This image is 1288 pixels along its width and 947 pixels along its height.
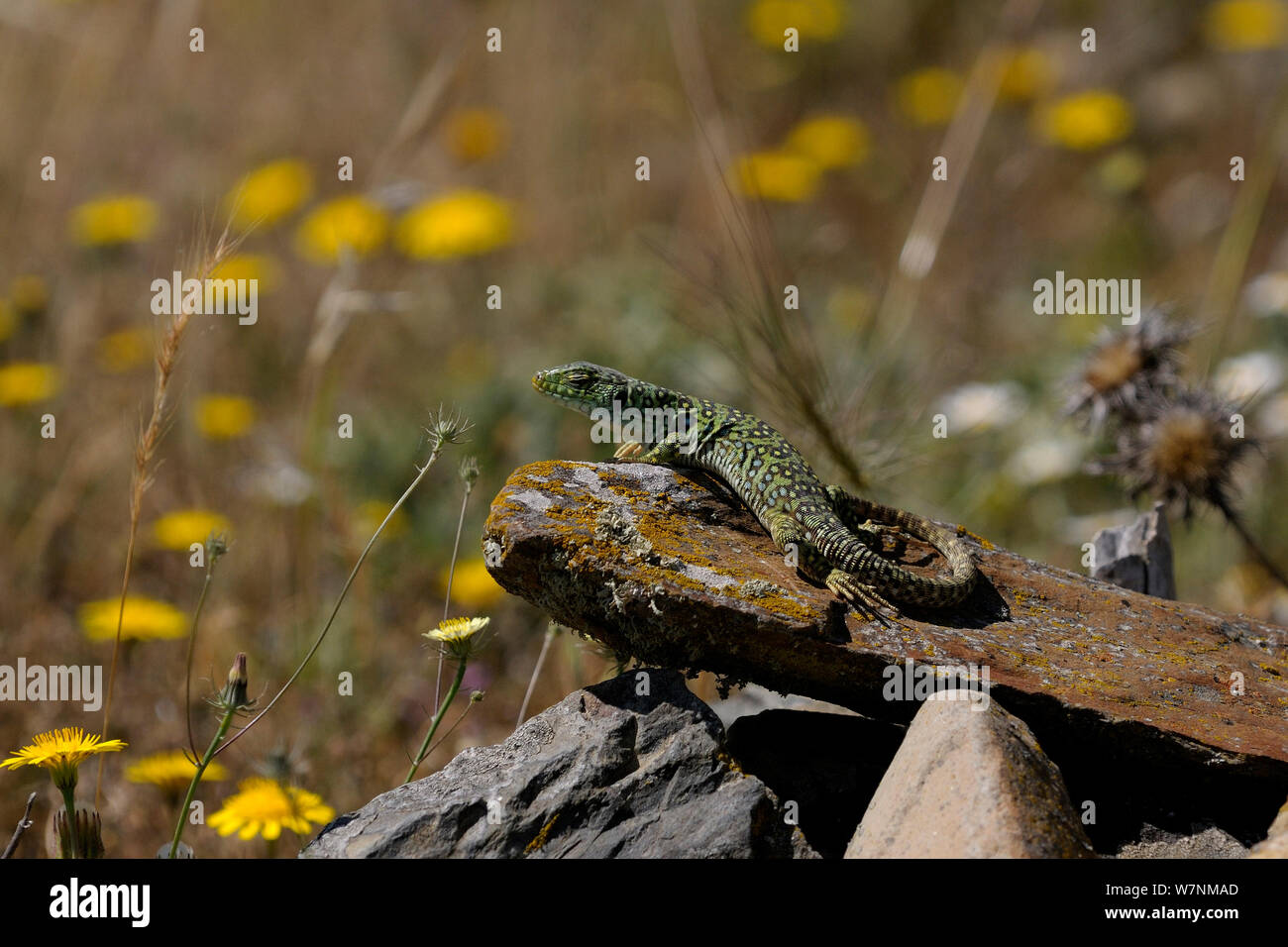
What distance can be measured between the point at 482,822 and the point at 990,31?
61.8 ft

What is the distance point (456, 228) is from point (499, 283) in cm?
267

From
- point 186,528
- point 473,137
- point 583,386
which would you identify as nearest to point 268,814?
point 583,386

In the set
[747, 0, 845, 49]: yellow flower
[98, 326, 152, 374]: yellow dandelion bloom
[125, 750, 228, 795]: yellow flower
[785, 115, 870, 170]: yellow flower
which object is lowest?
[125, 750, 228, 795]: yellow flower

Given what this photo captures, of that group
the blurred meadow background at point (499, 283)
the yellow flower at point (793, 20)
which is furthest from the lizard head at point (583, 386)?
the yellow flower at point (793, 20)

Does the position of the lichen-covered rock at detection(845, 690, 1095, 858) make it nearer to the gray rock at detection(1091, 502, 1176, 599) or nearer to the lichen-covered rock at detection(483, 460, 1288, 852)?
the lichen-covered rock at detection(483, 460, 1288, 852)

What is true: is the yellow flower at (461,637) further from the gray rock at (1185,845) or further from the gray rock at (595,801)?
the gray rock at (1185,845)

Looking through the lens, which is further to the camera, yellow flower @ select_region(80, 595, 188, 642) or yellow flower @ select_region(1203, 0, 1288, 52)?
yellow flower @ select_region(1203, 0, 1288, 52)

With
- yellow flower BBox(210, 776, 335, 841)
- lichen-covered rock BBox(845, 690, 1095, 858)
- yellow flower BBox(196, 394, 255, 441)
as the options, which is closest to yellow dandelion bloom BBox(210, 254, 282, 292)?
yellow flower BBox(196, 394, 255, 441)

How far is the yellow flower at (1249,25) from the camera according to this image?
19562 millimetres

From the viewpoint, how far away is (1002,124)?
18.9 meters

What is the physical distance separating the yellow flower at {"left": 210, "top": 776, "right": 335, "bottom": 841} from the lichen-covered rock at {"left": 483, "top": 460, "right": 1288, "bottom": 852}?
1.38 metres

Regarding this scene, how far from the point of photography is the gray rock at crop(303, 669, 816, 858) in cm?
469

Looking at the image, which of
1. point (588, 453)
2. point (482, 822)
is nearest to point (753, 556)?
point (482, 822)
